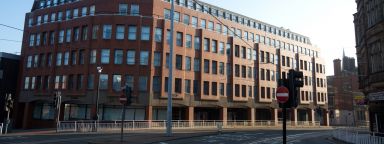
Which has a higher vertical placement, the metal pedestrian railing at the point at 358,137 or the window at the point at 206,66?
the window at the point at 206,66

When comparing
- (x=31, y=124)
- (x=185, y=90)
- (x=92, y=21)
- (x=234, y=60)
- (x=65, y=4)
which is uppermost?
(x=65, y=4)

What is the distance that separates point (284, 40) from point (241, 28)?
549 inches

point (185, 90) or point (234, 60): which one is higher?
point (234, 60)

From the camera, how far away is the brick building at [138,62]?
39188 mm

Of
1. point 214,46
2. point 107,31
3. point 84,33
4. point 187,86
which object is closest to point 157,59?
point 187,86

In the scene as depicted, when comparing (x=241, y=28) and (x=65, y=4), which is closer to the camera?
(x=65, y=4)

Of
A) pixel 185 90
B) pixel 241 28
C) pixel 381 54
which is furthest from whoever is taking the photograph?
pixel 241 28

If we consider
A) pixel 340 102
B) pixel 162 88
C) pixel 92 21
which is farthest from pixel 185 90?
pixel 340 102

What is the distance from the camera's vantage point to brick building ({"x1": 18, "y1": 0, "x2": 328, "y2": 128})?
129 feet

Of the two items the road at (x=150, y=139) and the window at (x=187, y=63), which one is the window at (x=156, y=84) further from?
the road at (x=150, y=139)

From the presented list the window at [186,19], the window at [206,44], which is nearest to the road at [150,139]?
the window at [206,44]

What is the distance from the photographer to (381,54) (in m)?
21.7

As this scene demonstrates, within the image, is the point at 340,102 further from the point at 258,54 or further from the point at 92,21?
the point at 92,21

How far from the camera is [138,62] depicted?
39.0 m
